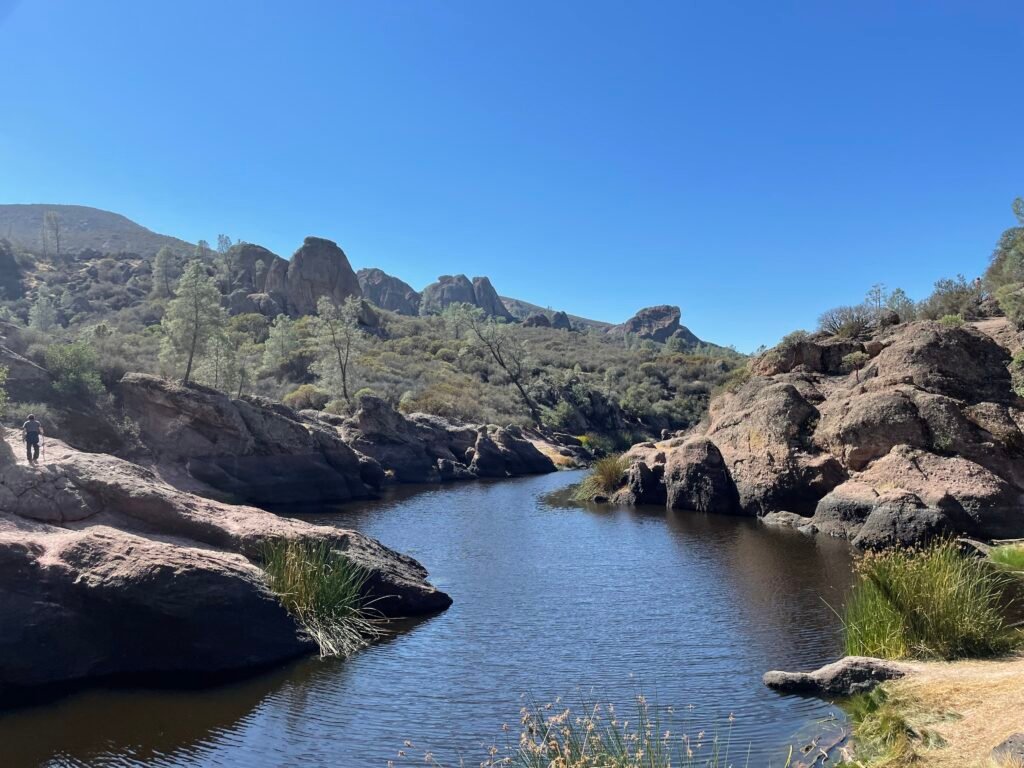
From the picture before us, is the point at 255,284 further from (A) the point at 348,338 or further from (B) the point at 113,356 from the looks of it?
(B) the point at 113,356

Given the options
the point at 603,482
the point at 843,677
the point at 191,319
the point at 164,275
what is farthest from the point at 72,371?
the point at 164,275

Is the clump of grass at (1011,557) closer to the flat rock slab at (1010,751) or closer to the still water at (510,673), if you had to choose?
the flat rock slab at (1010,751)

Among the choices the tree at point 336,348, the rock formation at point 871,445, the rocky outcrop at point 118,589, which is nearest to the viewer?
the rocky outcrop at point 118,589

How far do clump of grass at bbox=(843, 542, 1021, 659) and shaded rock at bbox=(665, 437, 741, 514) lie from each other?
19936 mm

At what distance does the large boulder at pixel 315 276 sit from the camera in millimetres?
107375

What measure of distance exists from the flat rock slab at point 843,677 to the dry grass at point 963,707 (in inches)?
13.8

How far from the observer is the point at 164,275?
101312mm

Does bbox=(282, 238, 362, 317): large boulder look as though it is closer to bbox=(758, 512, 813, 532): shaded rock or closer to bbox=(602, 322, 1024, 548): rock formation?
bbox=(602, 322, 1024, 548): rock formation

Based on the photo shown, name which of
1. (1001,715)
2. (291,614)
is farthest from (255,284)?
(1001,715)

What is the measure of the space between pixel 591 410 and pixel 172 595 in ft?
226

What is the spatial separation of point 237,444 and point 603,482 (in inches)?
736

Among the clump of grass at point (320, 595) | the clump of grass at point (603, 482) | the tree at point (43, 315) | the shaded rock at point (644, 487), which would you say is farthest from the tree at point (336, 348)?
the clump of grass at point (320, 595)

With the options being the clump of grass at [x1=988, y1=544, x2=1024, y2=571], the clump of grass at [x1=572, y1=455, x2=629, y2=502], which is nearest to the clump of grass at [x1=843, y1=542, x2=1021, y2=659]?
the clump of grass at [x1=988, y1=544, x2=1024, y2=571]

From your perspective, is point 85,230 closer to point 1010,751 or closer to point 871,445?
point 871,445
